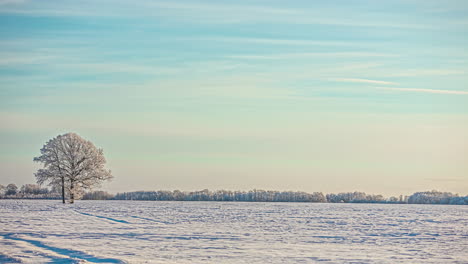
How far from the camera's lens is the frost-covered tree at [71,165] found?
61.2 meters

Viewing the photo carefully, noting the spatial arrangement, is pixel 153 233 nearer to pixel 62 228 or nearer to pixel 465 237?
pixel 62 228

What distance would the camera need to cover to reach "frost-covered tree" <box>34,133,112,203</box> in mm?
61219

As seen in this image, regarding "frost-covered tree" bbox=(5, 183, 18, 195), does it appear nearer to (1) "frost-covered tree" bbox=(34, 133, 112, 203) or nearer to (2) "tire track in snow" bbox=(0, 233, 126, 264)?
(1) "frost-covered tree" bbox=(34, 133, 112, 203)

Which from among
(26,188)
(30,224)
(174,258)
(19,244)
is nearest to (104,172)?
(30,224)

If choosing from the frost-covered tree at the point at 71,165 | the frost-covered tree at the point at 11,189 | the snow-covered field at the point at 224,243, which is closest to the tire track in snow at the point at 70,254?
the snow-covered field at the point at 224,243

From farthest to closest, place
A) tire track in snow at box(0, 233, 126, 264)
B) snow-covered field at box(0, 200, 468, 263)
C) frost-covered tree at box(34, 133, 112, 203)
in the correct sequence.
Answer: frost-covered tree at box(34, 133, 112, 203) → snow-covered field at box(0, 200, 468, 263) → tire track in snow at box(0, 233, 126, 264)

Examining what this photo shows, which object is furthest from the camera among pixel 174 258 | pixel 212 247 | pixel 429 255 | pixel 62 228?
pixel 62 228

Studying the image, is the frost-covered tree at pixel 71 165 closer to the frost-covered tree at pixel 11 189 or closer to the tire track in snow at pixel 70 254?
the tire track in snow at pixel 70 254

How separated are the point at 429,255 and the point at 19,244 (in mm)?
14943

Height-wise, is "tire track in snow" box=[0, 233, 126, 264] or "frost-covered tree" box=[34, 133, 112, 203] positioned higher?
"frost-covered tree" box=[34, 133, 112, 203]

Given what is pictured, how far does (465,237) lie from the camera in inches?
975

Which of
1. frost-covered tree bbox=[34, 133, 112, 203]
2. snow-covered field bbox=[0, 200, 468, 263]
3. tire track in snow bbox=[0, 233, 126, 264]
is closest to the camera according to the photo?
tire track in snow bbox=[0, 233, 126, 264]

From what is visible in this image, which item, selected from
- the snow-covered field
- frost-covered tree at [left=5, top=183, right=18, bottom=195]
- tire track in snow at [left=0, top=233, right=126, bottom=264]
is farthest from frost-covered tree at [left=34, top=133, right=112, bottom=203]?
frost-covered tree at [left=5, top=183, right=18, bottom=195]

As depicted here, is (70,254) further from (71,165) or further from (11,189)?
(11,189)
